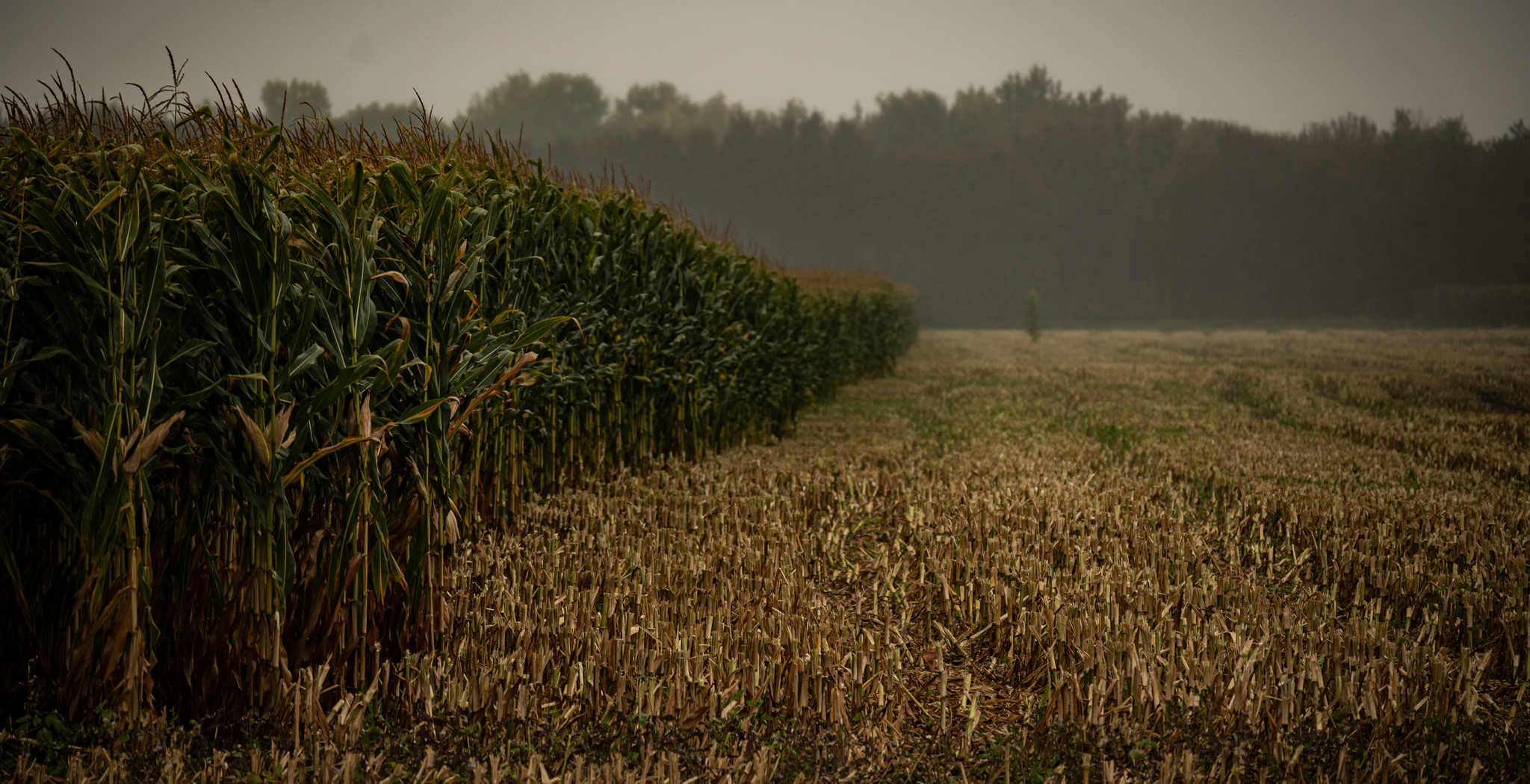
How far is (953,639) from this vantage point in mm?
3365

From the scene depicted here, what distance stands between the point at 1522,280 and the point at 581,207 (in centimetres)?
6739

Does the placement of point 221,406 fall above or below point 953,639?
above

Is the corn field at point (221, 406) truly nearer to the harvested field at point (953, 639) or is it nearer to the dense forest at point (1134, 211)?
the harvested field at point (953, 639)

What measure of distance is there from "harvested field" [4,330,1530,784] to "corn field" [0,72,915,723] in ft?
0.80

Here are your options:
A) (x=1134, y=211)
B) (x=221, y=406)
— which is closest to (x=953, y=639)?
(x=221, y=406)

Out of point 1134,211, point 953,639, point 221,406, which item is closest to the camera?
point 221,406

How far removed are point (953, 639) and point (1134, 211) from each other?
236ft

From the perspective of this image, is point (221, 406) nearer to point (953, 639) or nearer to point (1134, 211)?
point (953, 639)

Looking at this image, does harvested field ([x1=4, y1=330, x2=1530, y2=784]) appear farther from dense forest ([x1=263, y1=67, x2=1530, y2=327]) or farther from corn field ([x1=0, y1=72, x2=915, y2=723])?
dense forest ([x1=263, y1=67, x2=1530, y2=327])

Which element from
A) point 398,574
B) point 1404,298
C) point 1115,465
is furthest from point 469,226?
point 1404,298

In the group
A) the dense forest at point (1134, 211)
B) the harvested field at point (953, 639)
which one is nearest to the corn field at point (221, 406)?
the harvested field at point (953, 639)

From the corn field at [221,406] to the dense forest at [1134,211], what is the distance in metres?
38.9

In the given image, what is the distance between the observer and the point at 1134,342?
3412cm

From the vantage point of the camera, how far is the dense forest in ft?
176
